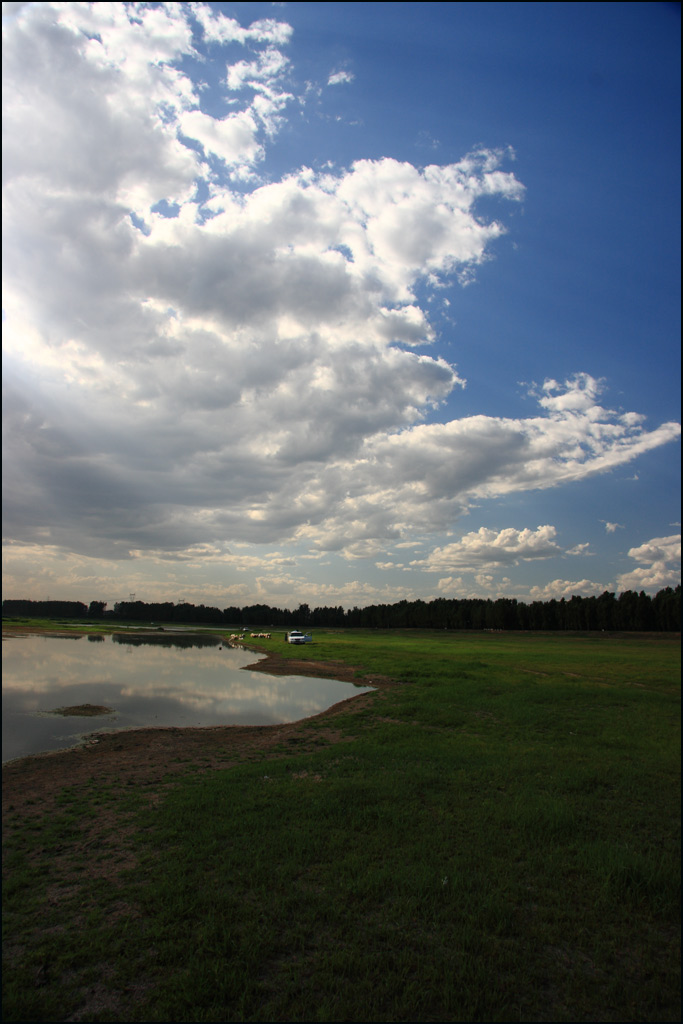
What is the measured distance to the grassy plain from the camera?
5.20m

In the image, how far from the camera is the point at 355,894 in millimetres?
6980

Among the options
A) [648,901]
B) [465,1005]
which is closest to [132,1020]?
[465,1005]

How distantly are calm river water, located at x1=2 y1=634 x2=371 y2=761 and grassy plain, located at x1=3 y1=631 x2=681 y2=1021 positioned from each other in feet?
28.5

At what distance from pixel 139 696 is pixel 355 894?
25839 mm

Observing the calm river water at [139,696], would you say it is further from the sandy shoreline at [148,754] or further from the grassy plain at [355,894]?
the grassy plain at [355,894]

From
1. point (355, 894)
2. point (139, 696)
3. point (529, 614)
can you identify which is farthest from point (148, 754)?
point (529, 614)

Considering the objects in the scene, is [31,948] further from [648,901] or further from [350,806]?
[648,901]

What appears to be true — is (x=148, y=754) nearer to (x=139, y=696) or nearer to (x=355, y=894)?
(x=355, y=894)

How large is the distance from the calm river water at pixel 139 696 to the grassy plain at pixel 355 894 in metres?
8.70

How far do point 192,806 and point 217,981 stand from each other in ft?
18.7

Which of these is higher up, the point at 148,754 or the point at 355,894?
the point at 355,894

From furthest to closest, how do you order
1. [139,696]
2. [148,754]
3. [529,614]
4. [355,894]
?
[529,614], [139,696], [148,754], [355,894]

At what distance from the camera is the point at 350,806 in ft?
33.6

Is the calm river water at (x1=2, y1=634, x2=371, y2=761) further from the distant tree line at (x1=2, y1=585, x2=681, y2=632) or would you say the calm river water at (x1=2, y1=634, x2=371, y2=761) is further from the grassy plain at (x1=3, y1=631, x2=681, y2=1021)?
the distant tree line at (x1=2, y1=585, x2=681, y2=632)
